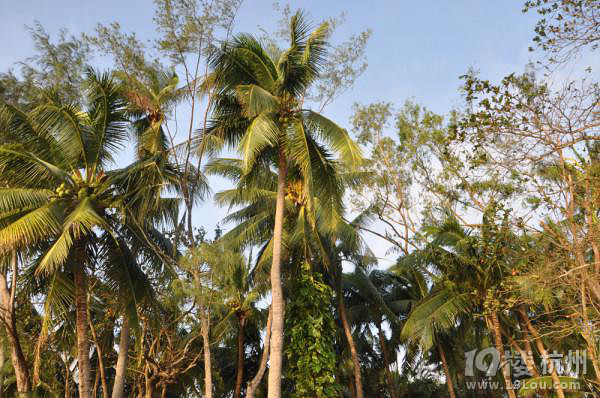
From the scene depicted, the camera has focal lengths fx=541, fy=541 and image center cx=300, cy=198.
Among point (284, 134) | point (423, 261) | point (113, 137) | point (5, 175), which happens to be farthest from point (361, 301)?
point (5, 175)

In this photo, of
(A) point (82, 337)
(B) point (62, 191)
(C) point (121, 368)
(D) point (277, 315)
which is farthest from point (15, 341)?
(D) point (277, 315)

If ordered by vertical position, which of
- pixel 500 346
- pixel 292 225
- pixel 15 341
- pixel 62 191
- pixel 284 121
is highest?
pixel 284 121

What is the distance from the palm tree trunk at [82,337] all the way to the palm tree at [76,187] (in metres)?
0.02

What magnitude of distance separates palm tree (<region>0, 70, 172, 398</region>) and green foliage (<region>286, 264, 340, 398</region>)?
5.45 m

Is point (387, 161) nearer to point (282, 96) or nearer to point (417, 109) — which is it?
point (417, 109)

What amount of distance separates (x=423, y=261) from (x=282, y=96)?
25.4 feet

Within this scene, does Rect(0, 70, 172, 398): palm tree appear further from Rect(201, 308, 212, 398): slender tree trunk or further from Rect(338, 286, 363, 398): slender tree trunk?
Rect(338, 286, 363, 398): slender tree trunk


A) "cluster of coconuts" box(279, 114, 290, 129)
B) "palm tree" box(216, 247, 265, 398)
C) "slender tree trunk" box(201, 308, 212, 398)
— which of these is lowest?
"slender tree trunk" box(201, 308, 212, 398)

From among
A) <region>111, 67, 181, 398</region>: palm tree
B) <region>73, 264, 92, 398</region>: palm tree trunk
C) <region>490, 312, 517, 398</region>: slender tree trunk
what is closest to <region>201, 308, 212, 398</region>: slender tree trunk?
<region>111, 67, 181, 398</region>: palm tree

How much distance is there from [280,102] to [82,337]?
22.0ft

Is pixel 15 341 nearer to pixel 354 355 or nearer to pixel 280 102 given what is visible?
pixel 280 102

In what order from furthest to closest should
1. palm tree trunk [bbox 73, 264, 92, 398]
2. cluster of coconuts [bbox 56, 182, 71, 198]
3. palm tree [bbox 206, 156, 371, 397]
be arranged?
palm tree [bbox 206, 156, 371, 397] → cluster of coconuts [bbox 56, 182, 71, 198] → palm tree trunk [bbox 73, 264, 92, 398]

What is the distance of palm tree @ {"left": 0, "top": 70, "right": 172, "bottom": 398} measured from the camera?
36.1 ft

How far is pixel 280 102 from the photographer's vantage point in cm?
1271
